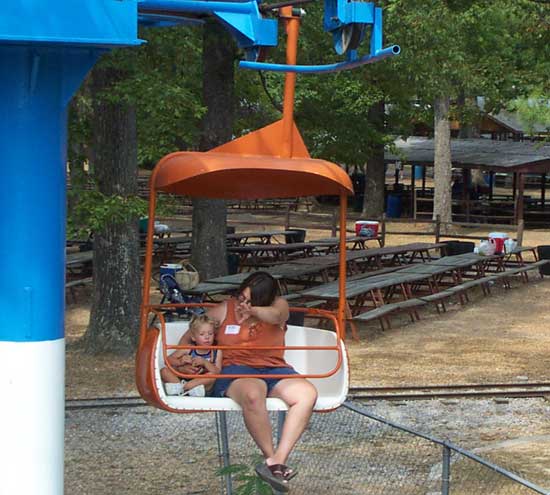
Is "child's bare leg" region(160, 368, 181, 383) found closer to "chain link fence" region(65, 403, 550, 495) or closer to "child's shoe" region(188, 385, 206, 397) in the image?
"child's shoe" region(188, 385, 206, 397)

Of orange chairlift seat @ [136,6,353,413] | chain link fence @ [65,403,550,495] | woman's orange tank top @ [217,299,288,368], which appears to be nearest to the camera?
orange chairlift seat @ [136,6,353,413]

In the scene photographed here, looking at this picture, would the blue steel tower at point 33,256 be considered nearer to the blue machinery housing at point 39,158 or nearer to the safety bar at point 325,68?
the blue machinery housing at point 39,158

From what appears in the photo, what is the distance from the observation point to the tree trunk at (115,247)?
12992 millimetres

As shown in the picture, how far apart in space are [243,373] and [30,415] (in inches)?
73.3

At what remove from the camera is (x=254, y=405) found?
6391mm

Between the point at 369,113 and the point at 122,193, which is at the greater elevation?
the point at 369,113

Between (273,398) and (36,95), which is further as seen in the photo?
(273,398)

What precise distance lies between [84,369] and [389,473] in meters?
5.10

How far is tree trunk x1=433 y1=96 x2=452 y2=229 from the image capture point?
33.0m

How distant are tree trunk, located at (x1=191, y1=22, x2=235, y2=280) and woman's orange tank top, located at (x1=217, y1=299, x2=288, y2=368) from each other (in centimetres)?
892

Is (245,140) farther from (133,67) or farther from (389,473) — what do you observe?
(133,67)

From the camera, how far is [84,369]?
1277cm

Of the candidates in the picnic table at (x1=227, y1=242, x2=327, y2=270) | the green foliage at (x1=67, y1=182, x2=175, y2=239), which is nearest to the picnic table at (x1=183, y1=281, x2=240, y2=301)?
the green foliage at (x1=67, y1=182, x2=175, y2=239)

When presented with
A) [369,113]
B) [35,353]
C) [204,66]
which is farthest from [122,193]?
[369,113]
